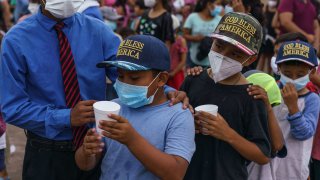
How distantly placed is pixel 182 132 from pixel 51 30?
3.01ft

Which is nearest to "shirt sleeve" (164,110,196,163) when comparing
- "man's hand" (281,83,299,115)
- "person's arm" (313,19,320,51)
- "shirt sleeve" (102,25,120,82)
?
"shirt sleeve" (102,25,120,82)

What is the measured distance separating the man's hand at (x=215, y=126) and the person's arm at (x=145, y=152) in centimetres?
23

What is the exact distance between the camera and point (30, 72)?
2.48 m

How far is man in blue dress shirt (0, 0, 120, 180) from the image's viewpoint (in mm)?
2447

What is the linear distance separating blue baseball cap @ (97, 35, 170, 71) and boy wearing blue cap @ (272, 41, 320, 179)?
43.5 inches

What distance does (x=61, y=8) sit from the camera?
253 cm

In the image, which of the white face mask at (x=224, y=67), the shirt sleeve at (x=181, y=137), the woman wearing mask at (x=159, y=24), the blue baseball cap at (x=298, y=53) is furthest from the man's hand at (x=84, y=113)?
the woman wearing mask at (x=159, y=24)

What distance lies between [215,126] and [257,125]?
25 centimetres

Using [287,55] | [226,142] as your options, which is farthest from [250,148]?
[287,55]

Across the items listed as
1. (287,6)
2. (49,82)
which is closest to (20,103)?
(49,82)

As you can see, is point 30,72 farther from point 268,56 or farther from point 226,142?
point 268,56

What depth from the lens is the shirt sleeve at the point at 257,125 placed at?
7.93 feet

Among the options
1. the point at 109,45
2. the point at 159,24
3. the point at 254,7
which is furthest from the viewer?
the point at 159,24

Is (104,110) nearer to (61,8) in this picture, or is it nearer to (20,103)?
(20,103)
